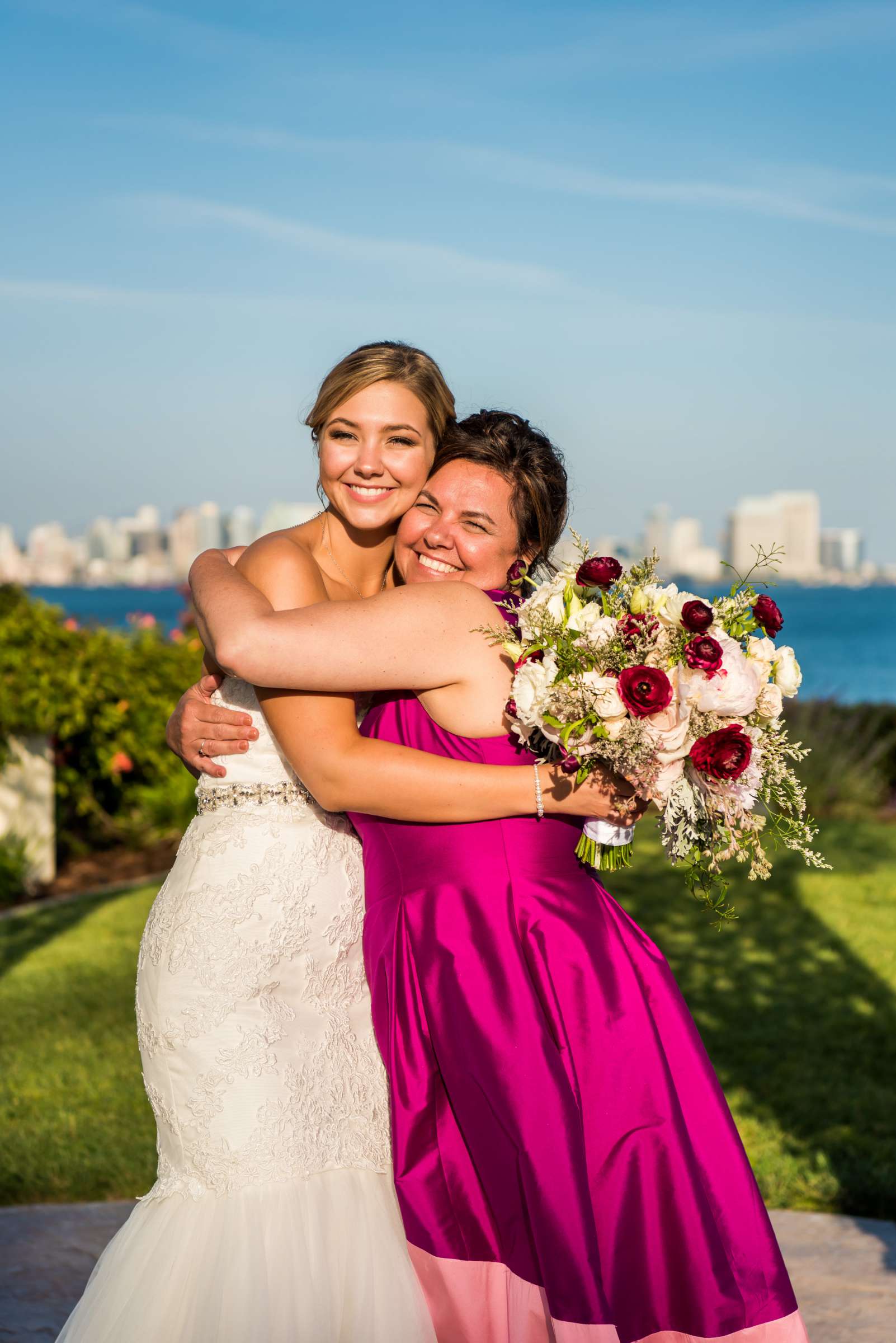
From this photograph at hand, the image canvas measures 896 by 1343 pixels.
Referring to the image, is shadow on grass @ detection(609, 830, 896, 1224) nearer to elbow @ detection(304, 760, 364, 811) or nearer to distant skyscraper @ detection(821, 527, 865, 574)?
elbow @ detection(304, 760, 364, 811)

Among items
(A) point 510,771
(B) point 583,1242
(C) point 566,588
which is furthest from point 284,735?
(B) point 583,1242

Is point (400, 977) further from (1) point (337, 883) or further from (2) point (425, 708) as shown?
(2) point (425, 708)

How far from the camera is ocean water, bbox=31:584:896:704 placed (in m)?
59.1

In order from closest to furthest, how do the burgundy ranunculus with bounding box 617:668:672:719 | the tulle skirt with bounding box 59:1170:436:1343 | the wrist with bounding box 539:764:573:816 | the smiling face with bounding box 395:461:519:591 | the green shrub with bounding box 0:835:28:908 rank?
the burgundy ranunculus with bounding box 617:668:672:719 → the tulle skirt with bounding box 59:1170:436:1343 → the wrist with bounding box 539:764:573:816 → the smiling face with bounding box 395:461:519:591 → the green shrub with bounding box 0:835:28:908

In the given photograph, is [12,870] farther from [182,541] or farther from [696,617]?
[182,541]

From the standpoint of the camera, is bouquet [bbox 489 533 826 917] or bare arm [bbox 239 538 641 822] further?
bare arm [bbox 239 538 641 822]

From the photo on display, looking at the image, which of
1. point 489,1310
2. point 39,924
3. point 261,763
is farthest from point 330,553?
point 39,924

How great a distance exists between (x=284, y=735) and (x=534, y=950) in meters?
0.77

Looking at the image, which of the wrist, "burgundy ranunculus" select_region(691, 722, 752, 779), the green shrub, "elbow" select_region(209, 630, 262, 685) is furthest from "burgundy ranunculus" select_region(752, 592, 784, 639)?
the green shrub

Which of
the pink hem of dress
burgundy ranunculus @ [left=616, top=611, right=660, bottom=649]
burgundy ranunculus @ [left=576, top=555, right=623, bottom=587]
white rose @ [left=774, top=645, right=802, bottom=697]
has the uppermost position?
burgundy ranunculus @ [left=576, top=555, right=623, bottom=587]

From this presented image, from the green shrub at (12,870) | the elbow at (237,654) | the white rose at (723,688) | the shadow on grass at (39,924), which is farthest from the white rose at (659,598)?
the green shrub at (12,870)

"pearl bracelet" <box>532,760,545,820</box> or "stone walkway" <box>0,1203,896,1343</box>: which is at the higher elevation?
"pearl bracelet" <box>532,760,545,820</box>

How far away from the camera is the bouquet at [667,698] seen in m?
2.74

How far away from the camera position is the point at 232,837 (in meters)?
3.25
